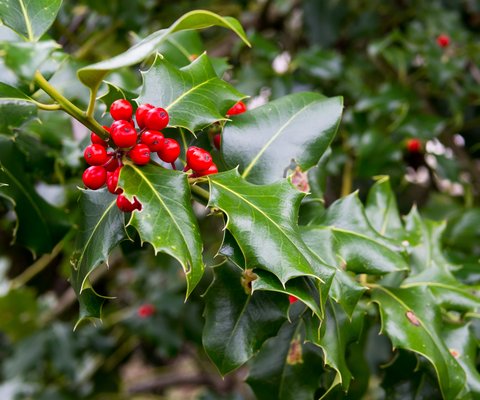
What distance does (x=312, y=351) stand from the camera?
88cm

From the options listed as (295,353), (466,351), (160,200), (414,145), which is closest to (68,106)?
(160,200)

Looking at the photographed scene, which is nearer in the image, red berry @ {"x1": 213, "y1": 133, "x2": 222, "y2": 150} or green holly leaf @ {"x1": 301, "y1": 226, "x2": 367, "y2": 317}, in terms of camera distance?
green holly leaf @ {"x1": 301, "y1": 226, "x2": 367, "y2": 317}

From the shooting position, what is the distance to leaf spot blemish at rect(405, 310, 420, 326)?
2.63ft

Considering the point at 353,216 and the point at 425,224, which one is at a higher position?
the point at 353,216

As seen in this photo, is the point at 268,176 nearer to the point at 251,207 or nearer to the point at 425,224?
the point at 251,207

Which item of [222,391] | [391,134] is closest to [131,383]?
[222,391]

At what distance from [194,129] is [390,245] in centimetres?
35

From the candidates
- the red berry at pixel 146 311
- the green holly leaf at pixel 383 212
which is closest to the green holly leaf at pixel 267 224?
the green holly leaf at pixel 383 212

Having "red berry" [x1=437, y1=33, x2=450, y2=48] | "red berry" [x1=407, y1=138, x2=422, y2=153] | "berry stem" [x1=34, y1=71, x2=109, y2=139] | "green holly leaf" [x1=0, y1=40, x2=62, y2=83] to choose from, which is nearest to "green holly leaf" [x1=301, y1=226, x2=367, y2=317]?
"berry stem" [x1=34, y1=71, x2=109, y2=139]

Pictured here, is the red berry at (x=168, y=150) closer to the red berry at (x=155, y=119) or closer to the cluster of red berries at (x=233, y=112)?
the red berry at (x=155, y=119)

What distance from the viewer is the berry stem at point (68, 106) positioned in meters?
0.66

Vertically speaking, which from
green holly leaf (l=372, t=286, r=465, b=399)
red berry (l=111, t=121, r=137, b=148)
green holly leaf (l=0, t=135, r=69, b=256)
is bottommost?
green holly leaf (l=372, t=286, r=465, b=399)

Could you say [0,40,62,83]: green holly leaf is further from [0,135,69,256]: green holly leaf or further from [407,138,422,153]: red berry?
[407,138,422,153]: red berry

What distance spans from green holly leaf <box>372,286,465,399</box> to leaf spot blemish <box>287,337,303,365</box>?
0.48ft
